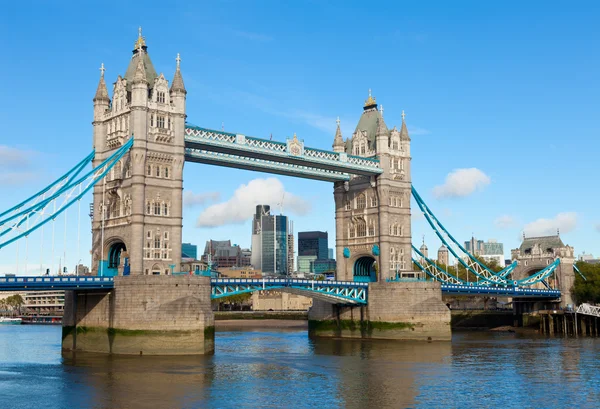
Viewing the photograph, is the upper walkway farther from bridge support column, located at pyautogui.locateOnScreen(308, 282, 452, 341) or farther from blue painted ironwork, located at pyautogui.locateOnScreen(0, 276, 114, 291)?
blue painted ironwork, located at pyautogui.locateOnScreen(0, 276, 114, 291)

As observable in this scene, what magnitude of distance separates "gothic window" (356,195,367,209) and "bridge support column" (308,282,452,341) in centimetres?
1202

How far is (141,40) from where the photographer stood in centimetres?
7281

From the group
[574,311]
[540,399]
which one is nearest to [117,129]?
[540,399]

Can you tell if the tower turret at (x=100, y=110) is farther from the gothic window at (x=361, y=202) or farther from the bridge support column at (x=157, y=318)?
the gothic window at (x=361, y=202)

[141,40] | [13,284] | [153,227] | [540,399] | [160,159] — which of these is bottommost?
[540,399]

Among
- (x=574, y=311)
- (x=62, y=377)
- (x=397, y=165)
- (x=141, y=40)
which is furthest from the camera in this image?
(x=574, y=311)

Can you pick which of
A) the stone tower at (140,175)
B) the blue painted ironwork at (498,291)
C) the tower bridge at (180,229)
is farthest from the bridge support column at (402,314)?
the stone tower at (140,175)

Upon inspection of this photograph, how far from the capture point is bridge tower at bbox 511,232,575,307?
114500mm

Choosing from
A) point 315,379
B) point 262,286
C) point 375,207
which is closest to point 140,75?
point 262,286

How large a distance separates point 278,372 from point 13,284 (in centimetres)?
2232

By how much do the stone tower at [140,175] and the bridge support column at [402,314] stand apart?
88.3 feet

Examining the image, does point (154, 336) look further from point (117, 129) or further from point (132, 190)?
point (117, 129)

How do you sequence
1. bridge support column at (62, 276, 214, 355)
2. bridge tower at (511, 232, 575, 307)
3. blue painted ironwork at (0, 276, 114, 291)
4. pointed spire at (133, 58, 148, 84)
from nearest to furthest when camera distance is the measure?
blue painted ironwork at (0, 276, 114, 291) < bridge support column at (62, 276, 214, 355) < pointed spire at (133, 58, 148, 84) < bridge tower at (511, 232, 575, 307)

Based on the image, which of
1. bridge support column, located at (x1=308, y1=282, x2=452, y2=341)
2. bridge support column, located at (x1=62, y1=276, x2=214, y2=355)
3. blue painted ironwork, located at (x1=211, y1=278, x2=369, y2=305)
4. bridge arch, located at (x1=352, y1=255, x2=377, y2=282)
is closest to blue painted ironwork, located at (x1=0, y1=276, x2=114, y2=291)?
bridge support column, located at (x1=62, y1=276, x2=214, y2=355)
